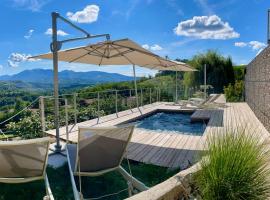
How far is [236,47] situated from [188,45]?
15.7 ft

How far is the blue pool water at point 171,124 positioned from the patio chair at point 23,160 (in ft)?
19.0

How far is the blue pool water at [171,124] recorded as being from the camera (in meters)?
9.09

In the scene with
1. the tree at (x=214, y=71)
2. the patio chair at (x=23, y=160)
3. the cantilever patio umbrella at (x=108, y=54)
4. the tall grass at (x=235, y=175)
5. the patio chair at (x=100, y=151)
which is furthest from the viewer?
the tree at (x=214, y=71)

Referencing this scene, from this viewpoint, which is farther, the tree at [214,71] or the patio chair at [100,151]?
the tree at [214,71]

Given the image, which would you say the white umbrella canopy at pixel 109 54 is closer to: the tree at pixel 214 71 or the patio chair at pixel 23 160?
the patio chair at pixel 23 160

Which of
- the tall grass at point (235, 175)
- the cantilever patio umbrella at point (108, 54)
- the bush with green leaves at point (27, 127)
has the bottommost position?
the bush with green leaves at point (27, 127)

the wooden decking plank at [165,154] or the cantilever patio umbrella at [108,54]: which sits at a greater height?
the cantilever patio umbrella at [108,54]

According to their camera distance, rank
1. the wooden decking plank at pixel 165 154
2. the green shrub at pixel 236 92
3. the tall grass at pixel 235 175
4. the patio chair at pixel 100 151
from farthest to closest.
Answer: the green shrub at pixel 236 92 → the wooden decking plank at pixel 165 154 → the patio chair at pixel 100 151 → the tall grass at pixel 235 175

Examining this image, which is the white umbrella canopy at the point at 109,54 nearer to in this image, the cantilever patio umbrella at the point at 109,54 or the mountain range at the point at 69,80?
the cantilever patio umbrella at the point at 109,54

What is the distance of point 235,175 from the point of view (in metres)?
2.14

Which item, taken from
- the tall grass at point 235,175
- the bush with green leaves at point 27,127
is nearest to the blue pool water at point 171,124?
the bush with green leaves at point 27,127

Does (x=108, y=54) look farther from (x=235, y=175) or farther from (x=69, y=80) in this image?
(x=69, y=80)

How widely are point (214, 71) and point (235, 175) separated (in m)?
20.4

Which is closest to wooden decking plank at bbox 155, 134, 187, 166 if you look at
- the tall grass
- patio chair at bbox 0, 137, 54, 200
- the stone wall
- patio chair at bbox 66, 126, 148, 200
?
patio chair at bbox 66, 126, 148, 200
